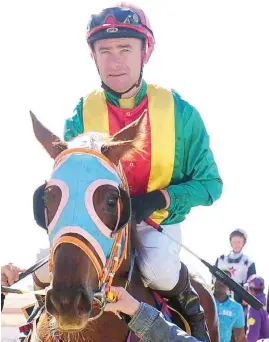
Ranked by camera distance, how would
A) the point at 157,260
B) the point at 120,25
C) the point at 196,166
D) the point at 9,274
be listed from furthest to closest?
the point at 196,166 → the point at 120,25 → the point at 9,274 → the point at 157,260

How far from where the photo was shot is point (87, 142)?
3947 mm

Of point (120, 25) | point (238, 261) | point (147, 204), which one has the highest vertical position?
point (120, 25)

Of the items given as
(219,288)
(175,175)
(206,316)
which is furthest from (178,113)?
(219,288)

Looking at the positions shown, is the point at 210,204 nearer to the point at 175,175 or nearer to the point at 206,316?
the point at 175,175

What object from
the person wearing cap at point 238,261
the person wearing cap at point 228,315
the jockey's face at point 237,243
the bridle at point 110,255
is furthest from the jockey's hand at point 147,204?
the jockey's face at point 237,243

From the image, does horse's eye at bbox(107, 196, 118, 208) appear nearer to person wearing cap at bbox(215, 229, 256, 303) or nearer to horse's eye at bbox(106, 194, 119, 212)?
horse's eye at bbox(106, 194, 119, 212)

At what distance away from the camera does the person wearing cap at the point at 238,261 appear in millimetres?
11430

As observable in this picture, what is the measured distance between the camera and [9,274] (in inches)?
177

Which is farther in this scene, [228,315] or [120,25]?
[228,315]

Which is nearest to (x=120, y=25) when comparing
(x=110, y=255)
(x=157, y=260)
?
(x=157, y=260)

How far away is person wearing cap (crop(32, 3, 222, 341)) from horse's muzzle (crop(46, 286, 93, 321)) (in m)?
1.24

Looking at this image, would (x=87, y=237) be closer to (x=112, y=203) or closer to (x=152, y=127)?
(x=112, y=203)

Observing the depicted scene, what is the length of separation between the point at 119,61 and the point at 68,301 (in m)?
2.12

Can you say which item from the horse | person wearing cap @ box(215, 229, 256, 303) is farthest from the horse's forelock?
person wearing cap @ box(215, 229, 256, 303)
